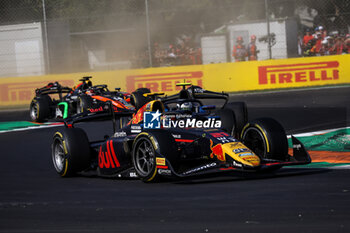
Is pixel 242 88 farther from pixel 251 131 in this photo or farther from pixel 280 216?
pixel 280 216

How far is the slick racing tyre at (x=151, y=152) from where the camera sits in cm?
843

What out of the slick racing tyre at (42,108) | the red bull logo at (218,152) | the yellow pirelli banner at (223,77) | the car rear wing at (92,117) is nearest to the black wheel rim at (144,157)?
the red bull logo at (218,152)

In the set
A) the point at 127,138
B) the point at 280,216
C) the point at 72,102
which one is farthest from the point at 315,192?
the point at 72,102

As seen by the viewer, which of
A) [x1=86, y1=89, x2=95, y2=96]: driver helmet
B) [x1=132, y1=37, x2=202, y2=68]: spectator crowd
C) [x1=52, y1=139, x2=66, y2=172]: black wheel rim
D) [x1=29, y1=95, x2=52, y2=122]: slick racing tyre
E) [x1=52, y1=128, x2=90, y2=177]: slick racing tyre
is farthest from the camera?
[x1=132, y1=37, x2=202, y2=68]: spectator crowd

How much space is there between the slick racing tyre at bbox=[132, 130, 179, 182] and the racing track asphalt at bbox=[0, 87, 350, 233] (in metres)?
0.19

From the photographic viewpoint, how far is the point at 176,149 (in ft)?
28.0

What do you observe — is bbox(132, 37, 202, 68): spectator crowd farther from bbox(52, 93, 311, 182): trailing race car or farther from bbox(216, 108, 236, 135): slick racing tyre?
bbox(52, 93, 311, 182): trailing race car

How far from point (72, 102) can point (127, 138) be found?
10418 millimetres

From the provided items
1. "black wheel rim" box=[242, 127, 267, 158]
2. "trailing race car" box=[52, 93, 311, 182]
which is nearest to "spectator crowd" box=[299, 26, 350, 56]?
"trailing race car" box=[52, 93, 311, 182]

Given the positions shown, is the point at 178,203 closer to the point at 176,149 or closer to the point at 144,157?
the point at 176,149

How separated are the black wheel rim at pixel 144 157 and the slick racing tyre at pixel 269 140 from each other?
1.36m

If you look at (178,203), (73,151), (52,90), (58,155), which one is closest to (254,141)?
(178,203)

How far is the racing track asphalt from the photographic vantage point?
239 inches

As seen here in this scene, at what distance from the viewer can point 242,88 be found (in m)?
25.7
